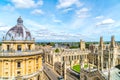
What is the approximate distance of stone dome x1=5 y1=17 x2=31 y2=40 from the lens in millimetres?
41250

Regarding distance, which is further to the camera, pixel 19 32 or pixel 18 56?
pixel 19 32

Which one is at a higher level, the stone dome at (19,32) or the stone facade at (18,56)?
the stone dome at (19,32)

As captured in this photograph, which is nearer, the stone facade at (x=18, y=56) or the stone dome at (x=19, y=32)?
the stone facade at (x=18, y=56)

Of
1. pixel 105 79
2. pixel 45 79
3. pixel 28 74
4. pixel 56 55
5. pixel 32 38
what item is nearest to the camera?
pixel 105 79

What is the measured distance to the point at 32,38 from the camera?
44969 millimetres

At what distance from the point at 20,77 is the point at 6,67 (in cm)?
506

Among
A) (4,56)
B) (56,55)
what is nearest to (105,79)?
(4,56)

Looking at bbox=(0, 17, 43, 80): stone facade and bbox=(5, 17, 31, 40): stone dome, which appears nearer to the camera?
bbox=(0, 17, 43, 80): stone facade

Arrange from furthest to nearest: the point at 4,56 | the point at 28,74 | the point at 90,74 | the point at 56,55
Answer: the point at 56,55 → the point at 28,74 → the point at 4,56 → the point at 90,74

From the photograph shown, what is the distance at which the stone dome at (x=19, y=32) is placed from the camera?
41250 millimetres

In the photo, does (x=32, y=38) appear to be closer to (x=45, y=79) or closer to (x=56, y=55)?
(x=45, y=79)

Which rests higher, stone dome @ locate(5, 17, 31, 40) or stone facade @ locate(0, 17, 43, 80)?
stone dome @ locate(5, 17, 31, 40)

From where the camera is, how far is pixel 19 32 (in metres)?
42.5

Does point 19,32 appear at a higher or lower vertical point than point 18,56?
higher
